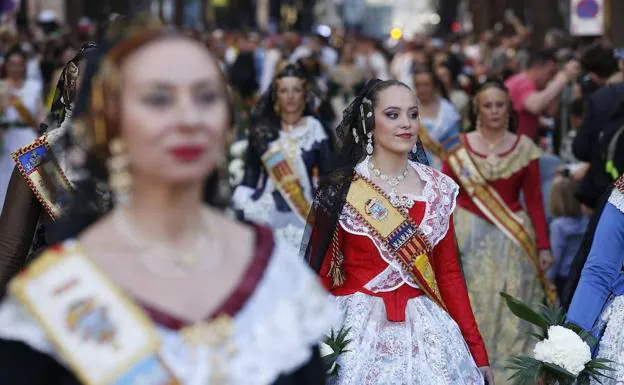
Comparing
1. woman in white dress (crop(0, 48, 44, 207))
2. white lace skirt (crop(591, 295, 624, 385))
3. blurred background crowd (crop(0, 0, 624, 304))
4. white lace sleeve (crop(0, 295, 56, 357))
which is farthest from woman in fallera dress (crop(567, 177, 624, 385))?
woman in white dress (crop(0, 48, 44, 207))

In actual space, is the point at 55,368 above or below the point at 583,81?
above

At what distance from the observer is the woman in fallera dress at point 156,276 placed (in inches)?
117

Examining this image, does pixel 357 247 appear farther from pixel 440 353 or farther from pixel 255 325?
pixel 255 325

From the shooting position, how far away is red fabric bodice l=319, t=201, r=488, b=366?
19.5 feet

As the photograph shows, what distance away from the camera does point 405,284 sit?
5.96 meters

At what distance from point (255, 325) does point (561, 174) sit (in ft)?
25.0

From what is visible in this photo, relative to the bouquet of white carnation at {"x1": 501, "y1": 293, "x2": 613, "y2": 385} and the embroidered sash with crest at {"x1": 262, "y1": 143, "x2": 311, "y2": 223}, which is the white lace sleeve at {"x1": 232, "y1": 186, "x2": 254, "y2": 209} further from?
the bouquet of white carnation at {"x1": 501, "y1": 293, "x2": 613, "y2": 385}

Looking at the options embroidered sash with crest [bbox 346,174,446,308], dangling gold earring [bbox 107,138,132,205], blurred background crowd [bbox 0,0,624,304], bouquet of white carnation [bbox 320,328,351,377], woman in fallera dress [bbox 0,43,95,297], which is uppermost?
dangling gold earring [bbox 107,138,132,205]

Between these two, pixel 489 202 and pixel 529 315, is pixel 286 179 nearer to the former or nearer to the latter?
pixel 489 202

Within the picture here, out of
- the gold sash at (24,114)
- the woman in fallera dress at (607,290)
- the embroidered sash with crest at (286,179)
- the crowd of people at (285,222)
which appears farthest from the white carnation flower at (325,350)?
the gold sash at (24,114)

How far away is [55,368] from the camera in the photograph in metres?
3.05

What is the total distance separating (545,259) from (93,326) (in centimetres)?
656

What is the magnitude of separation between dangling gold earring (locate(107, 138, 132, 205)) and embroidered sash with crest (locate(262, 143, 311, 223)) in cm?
638

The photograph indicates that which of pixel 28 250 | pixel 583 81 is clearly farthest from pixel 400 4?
pixel 28 250
